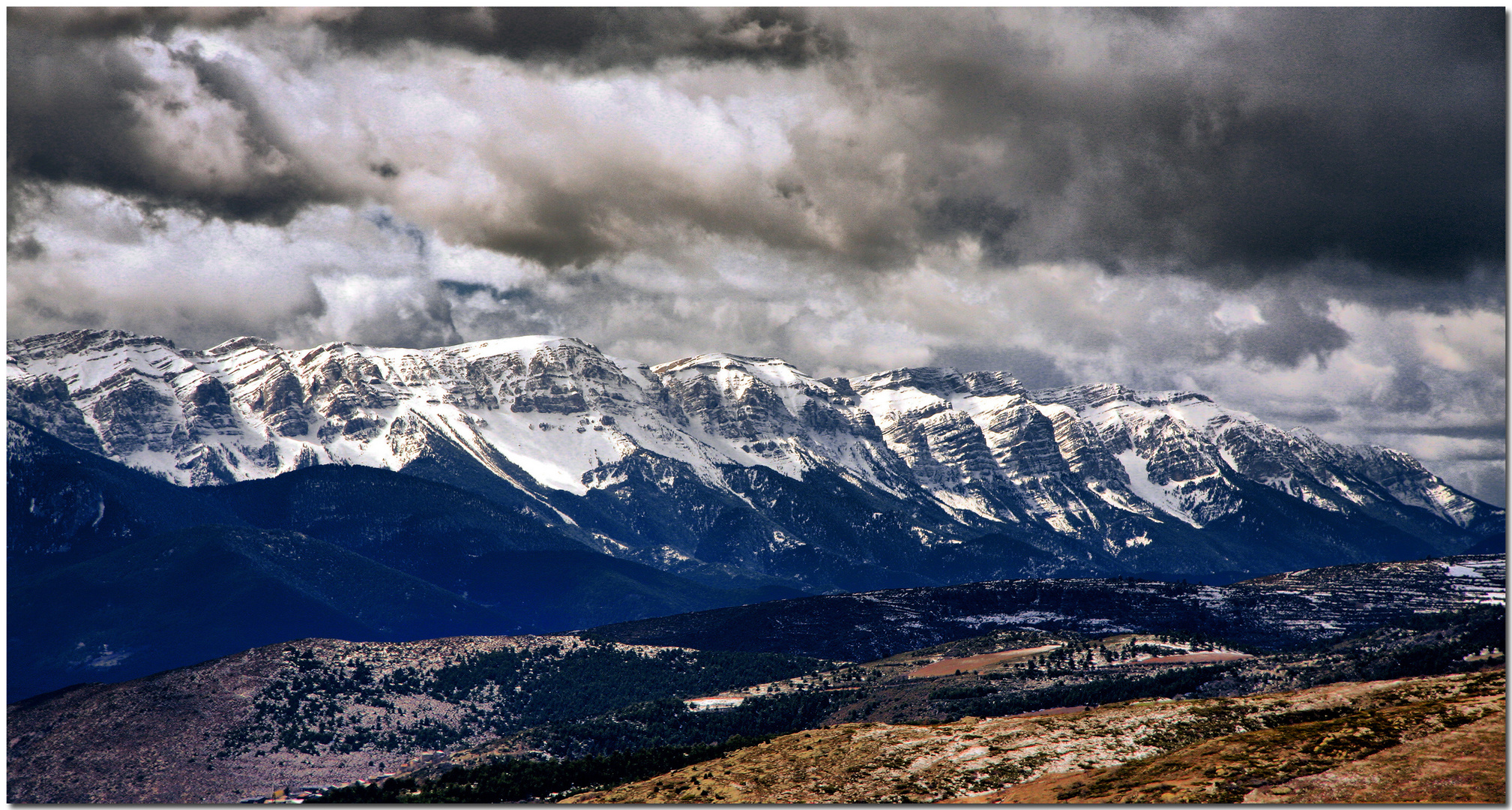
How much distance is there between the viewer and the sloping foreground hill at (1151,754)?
313ft

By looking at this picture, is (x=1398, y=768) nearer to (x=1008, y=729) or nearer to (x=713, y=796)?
(x=1008, y=729)

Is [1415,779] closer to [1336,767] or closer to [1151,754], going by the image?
[1336,767]

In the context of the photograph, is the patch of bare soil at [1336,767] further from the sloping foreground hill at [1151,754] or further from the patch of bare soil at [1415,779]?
the sloping foreground hill at [1151,754]

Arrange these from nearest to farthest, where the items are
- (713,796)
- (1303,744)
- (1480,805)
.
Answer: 1. (1480,805)
2. (1303,744)
3. (713,796)

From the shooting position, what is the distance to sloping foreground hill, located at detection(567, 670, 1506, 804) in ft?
313

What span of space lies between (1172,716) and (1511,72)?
85614mm

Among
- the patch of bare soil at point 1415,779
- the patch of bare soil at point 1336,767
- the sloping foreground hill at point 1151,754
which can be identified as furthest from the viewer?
the sloping foreground hill at point 1151,754

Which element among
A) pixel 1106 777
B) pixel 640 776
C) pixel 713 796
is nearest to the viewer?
pixel 1106 777

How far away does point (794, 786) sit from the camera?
13575 cm

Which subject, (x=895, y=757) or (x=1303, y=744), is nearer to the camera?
(x=1303, y=744)

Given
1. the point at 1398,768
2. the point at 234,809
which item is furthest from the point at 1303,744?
the point at 234,809

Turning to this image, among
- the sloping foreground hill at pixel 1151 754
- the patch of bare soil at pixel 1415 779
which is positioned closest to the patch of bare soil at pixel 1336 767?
the patch of bare soil at pixel 1415 779

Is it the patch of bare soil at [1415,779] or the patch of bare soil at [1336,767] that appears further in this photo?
the patch of bare soil at [1336,767]

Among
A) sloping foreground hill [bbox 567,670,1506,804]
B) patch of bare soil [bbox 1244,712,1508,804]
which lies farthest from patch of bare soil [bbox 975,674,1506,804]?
sloping foreground hill [bbox 567,670,1506,804]
